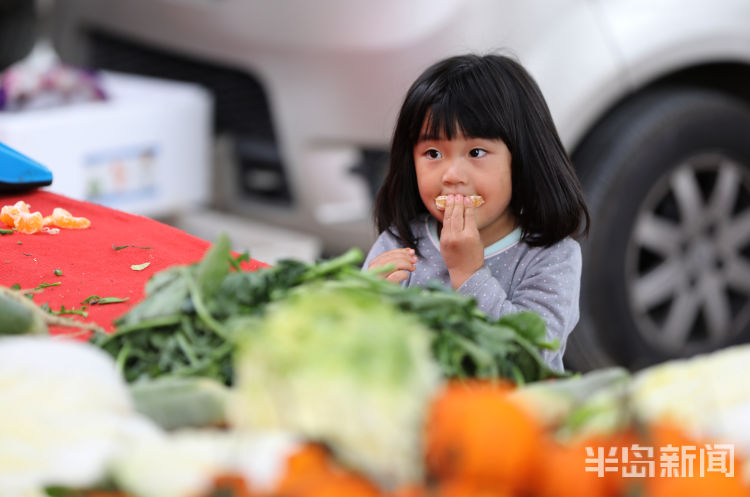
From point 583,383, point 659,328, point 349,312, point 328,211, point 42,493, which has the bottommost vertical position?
point 659,328

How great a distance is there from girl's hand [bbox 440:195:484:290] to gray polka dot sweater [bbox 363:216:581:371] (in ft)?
0.08

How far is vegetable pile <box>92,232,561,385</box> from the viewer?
1173 mm

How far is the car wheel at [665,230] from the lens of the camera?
332 cm

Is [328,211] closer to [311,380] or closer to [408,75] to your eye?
[408,75]

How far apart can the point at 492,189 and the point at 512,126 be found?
0.12 m

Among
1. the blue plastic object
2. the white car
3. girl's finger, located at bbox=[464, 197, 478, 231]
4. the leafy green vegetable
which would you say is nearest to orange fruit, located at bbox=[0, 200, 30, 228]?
the blue plastic object

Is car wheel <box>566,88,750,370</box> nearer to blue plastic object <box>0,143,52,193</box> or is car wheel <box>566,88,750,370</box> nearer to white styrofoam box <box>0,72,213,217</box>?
white styrofoam box <box>0,72,213,217</box>

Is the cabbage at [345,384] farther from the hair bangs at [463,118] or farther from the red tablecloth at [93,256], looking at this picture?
the hair bangs at [463,118]

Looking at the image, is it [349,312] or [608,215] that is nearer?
[349,312]

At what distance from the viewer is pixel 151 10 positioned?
3863 mm

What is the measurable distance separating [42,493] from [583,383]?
1.91 feet

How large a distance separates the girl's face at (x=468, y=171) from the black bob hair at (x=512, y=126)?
2cm

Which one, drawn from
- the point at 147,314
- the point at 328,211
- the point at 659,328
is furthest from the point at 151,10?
the point at 147,314

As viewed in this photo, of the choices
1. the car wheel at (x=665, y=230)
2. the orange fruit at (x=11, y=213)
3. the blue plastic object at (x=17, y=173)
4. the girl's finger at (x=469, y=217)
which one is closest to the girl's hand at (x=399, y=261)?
the girl's finger at (x=469, y=217)
